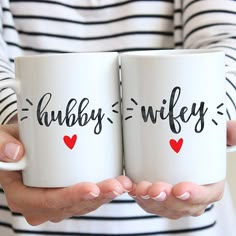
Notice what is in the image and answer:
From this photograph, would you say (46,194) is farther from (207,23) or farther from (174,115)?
(207,23)

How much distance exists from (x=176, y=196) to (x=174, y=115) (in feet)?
0.20

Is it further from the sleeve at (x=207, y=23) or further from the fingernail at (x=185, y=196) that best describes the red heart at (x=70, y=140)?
the sleeve at (x=207, y=23)

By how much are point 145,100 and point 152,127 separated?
0.02 m

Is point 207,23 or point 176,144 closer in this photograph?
point 176,144

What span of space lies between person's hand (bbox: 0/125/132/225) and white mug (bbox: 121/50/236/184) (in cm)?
3

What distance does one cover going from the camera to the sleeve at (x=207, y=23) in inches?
24.3

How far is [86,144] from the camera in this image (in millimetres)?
457

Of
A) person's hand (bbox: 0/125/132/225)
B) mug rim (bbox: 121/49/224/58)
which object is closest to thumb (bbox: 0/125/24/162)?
person's hand (bbox: 0/125/132/225)

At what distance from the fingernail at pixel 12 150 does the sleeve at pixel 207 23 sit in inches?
9.2

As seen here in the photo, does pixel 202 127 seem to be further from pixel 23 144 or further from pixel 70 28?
pixel 70 28

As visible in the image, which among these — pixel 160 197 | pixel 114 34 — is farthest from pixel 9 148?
pixel 114 34

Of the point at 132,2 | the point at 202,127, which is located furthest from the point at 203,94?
the point at 132,2

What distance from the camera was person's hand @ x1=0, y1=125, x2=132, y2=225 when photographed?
45cm

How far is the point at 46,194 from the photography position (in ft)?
1.57
